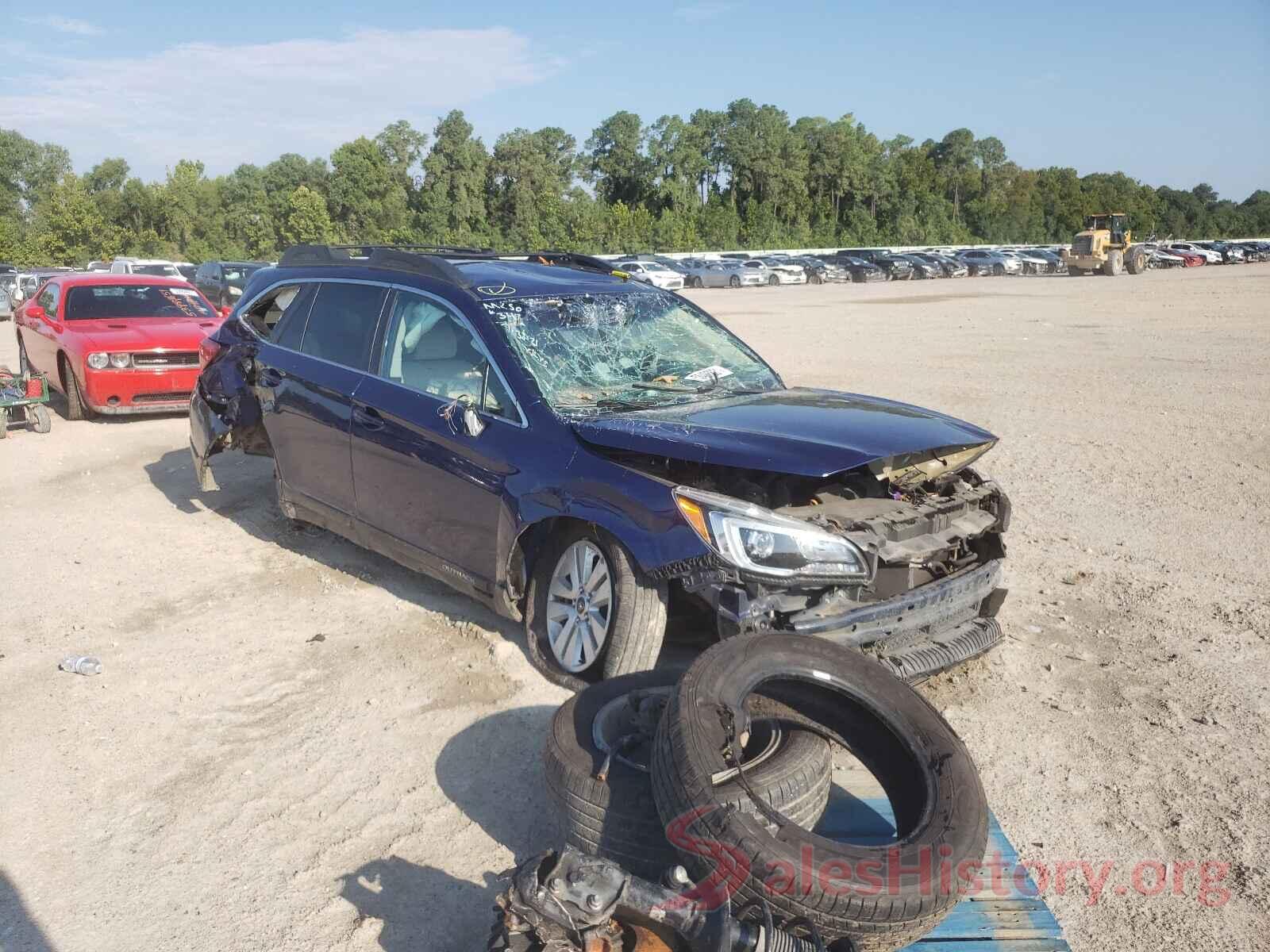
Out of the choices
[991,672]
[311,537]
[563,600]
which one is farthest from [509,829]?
[311,537]

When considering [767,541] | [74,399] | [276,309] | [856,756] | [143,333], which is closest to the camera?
[856,756]

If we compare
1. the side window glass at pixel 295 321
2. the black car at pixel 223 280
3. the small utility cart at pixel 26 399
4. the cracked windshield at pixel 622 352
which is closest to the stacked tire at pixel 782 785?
the cracked windshield at pixel 622 352

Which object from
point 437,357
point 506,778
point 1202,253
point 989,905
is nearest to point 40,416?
point 437,357

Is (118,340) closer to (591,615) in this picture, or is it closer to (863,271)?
(591,615)

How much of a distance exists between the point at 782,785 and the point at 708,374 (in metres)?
2.69

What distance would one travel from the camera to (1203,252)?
5966 centimetres

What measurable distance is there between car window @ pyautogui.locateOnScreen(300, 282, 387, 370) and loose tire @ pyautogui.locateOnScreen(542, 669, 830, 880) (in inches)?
111

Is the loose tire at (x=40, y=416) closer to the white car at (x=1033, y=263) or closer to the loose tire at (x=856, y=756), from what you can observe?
the loose tire at (x=856, y=756)

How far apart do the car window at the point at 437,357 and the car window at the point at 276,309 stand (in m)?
1.03

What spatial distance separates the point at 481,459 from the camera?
4.63 metres

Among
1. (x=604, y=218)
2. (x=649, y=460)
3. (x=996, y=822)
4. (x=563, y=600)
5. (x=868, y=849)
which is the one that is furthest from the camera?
(x=604, y=218)

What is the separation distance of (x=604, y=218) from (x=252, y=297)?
211ft

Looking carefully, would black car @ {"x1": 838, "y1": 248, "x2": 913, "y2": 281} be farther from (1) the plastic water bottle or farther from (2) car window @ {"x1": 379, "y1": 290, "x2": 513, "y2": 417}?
(1) the plastic water bottle

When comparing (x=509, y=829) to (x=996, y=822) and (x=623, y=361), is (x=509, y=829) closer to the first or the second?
(x=996, y=822)
